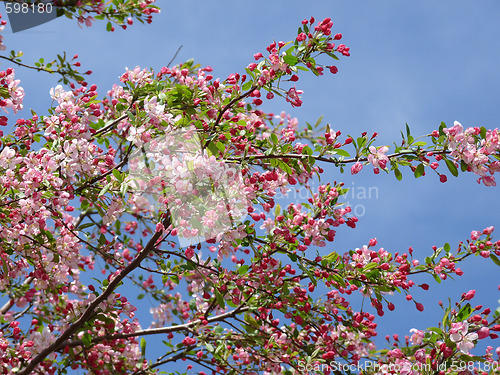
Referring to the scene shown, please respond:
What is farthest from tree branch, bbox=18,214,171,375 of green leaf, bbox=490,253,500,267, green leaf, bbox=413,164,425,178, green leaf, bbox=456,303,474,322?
green leaf, bbox=490,253,500,267

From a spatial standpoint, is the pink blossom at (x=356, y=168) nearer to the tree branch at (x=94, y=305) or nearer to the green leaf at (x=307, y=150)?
the green leaf at (x=307, y=150)

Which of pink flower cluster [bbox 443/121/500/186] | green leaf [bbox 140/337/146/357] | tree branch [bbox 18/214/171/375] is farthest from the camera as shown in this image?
green leaf [bbox 140/337/146/357]

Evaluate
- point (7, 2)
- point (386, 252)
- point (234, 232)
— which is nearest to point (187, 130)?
point (234, 232)

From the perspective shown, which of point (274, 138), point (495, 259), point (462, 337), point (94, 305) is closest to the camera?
point (462, 337)

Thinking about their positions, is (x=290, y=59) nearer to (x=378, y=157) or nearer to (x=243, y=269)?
(x=378, y=157)

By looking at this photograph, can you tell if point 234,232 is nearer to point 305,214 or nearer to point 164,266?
point 305,214

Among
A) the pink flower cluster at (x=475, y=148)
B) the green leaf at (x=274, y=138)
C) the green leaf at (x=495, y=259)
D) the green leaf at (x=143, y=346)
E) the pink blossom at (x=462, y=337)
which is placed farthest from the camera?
the green leaf at (x=143, y=346)

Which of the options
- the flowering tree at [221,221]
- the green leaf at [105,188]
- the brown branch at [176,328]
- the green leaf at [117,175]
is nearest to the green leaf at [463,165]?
the flowering tree at [221,221]

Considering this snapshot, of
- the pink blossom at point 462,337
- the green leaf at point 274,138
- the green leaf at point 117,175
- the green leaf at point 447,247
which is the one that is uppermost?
the green leaf at point 274,138

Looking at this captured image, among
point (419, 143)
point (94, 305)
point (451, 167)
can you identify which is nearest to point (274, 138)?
point (419, 143)

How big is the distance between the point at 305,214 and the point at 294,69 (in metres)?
1.10

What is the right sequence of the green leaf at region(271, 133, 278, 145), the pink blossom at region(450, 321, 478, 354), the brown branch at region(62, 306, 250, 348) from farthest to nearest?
the brown branch at region(62, 306, 250, 348) → the green leaf at region(271, 133, 278, 145) → the pink blossom at region(450, 321, 478, 354)

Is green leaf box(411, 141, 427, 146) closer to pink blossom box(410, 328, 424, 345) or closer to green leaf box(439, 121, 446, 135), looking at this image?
green leaf box(439, 121, 446, 135)

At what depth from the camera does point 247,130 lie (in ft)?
12.0
